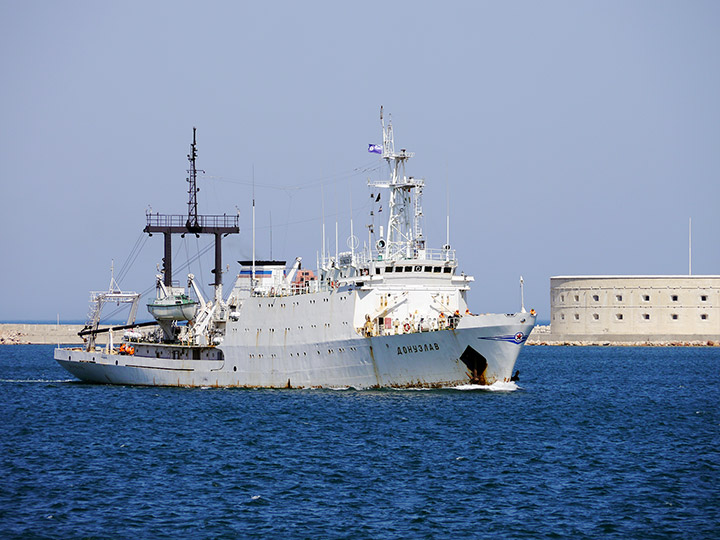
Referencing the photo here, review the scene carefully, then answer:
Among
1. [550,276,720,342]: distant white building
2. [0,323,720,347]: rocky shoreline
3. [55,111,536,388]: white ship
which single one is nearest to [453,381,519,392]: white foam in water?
[55,111,536,388]: white ship

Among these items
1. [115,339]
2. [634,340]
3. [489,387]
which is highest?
[115,339]

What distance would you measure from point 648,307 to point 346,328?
76.4 meters

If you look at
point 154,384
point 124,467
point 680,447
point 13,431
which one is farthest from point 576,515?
point 154,384

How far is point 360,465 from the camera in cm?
2723

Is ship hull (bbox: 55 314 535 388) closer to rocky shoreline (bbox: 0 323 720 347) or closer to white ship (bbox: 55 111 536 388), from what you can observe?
white ship (bbox: 55 111 536 388)

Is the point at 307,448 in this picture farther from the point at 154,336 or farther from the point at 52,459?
the point at 154,336

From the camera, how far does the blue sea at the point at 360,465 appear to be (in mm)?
20984

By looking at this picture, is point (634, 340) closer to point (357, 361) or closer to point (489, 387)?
point (489, 387)

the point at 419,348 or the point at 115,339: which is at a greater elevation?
the point at 419,348

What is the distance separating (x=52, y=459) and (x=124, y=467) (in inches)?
113

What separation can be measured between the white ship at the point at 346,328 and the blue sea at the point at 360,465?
1.34m

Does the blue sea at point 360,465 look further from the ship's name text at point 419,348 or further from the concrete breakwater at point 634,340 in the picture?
the concrete breakwater at point 634,340

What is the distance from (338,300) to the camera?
4388 centimetres

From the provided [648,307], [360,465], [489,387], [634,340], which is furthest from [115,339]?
[360,465]
